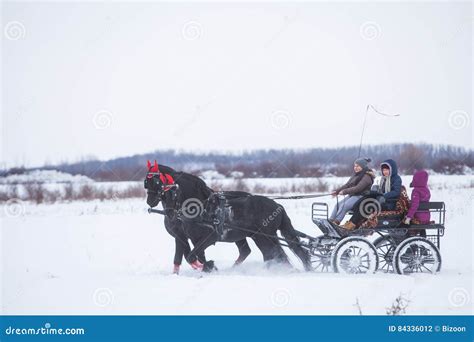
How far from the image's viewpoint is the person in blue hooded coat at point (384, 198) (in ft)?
29.1

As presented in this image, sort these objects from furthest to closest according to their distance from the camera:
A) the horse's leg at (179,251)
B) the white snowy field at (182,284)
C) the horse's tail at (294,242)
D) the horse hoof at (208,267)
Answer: the horse's tail at (294,242) < the horse's leg at (179,251) < the horse hoof at (208,267) < the white snowy field at (182,284)

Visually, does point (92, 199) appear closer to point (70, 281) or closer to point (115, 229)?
point (115, 229)

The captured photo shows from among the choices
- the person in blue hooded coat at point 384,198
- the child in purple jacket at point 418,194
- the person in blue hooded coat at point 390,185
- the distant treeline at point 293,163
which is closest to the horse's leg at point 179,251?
the person in blue hooded coat at point 384,198

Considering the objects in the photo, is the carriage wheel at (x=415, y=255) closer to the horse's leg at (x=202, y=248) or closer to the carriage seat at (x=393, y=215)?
the carriage seat at (x=393, y=215)

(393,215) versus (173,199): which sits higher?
(173,199)

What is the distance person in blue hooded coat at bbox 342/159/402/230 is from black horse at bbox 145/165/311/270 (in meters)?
1.00

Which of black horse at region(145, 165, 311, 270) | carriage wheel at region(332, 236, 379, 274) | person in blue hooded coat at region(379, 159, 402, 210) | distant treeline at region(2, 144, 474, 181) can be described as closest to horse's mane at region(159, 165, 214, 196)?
black horse at region(145, 165, 311, 270)

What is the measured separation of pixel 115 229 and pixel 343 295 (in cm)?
846

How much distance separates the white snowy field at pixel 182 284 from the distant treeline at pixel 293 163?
921 centimetres

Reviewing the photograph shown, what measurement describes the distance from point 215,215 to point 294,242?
4.23 ft

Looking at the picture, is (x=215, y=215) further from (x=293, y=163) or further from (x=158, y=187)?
(x=293, y=163)

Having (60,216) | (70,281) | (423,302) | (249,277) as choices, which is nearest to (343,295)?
(423,302)

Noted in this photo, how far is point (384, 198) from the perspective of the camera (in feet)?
29.1

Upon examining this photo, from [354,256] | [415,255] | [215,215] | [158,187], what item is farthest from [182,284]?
[415,255]
